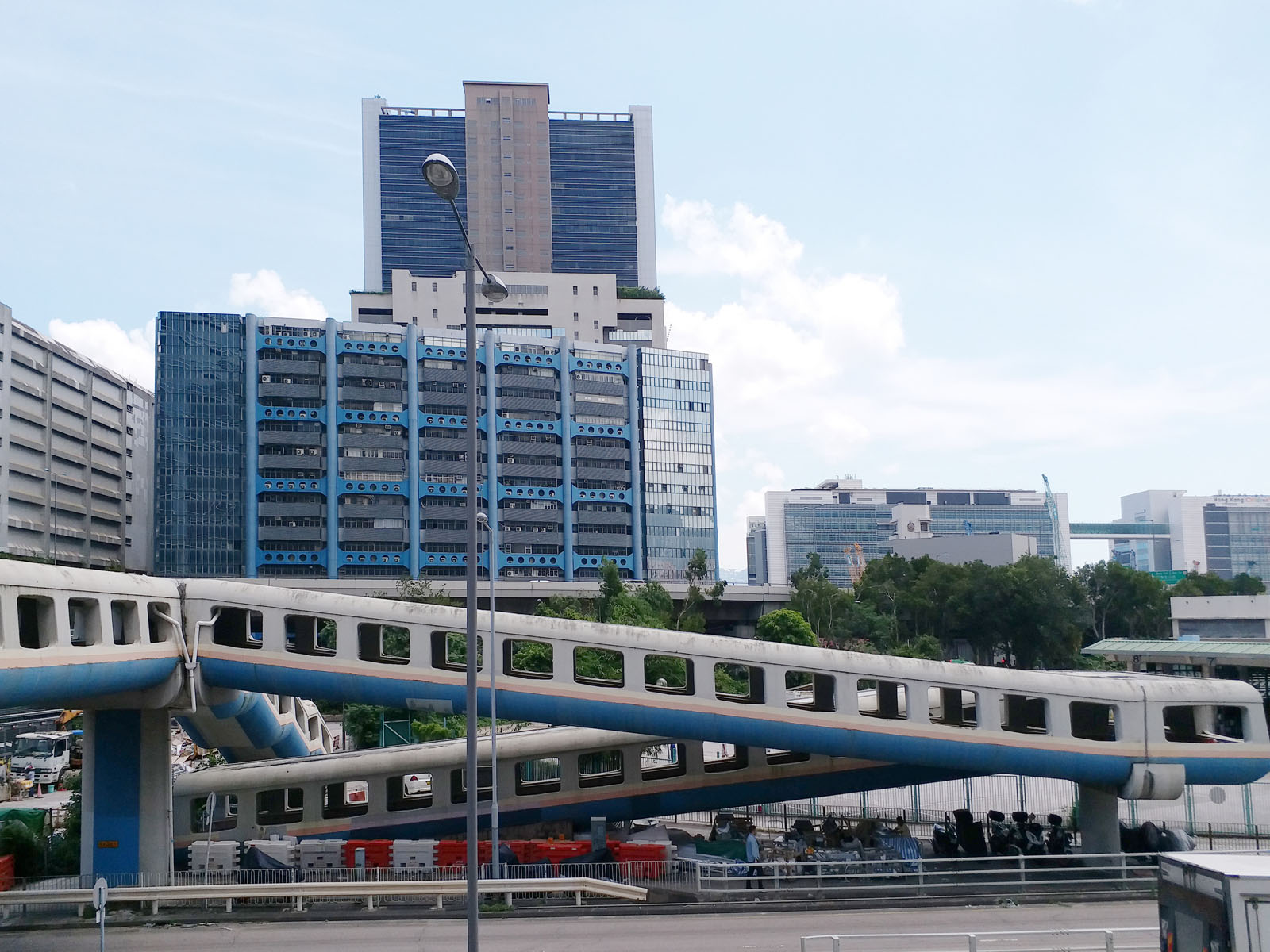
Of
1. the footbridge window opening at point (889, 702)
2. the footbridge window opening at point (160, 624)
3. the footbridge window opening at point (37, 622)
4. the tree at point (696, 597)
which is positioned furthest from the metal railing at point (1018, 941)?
the tree at point (696, 597)

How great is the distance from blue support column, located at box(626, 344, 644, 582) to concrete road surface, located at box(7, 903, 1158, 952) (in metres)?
108

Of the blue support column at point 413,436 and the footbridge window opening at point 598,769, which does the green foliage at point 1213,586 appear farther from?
the footbridge window opening at point 598,769

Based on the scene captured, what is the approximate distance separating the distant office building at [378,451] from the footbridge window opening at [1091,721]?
99081mm

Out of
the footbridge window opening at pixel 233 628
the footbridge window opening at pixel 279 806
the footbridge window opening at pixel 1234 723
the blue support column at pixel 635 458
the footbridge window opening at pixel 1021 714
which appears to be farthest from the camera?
the blue support column at pixel 635 458

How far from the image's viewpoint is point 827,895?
2581 cm

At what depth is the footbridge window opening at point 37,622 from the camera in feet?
68.0

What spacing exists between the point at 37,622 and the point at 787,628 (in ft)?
248

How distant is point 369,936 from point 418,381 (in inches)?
4186

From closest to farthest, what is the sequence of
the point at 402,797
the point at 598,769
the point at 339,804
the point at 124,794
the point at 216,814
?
the point at 124,794 → the point at 216,814 → the point at 402,797 → the point at 339,804 → the point at 598,769

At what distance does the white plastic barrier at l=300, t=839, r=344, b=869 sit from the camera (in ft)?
92.1

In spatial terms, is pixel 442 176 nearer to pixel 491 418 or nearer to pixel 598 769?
pixel 598 769

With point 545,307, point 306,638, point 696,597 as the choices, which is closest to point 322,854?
point 306,638

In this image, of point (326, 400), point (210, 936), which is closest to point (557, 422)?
point (326, 400)

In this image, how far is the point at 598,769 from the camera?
31.9 m
